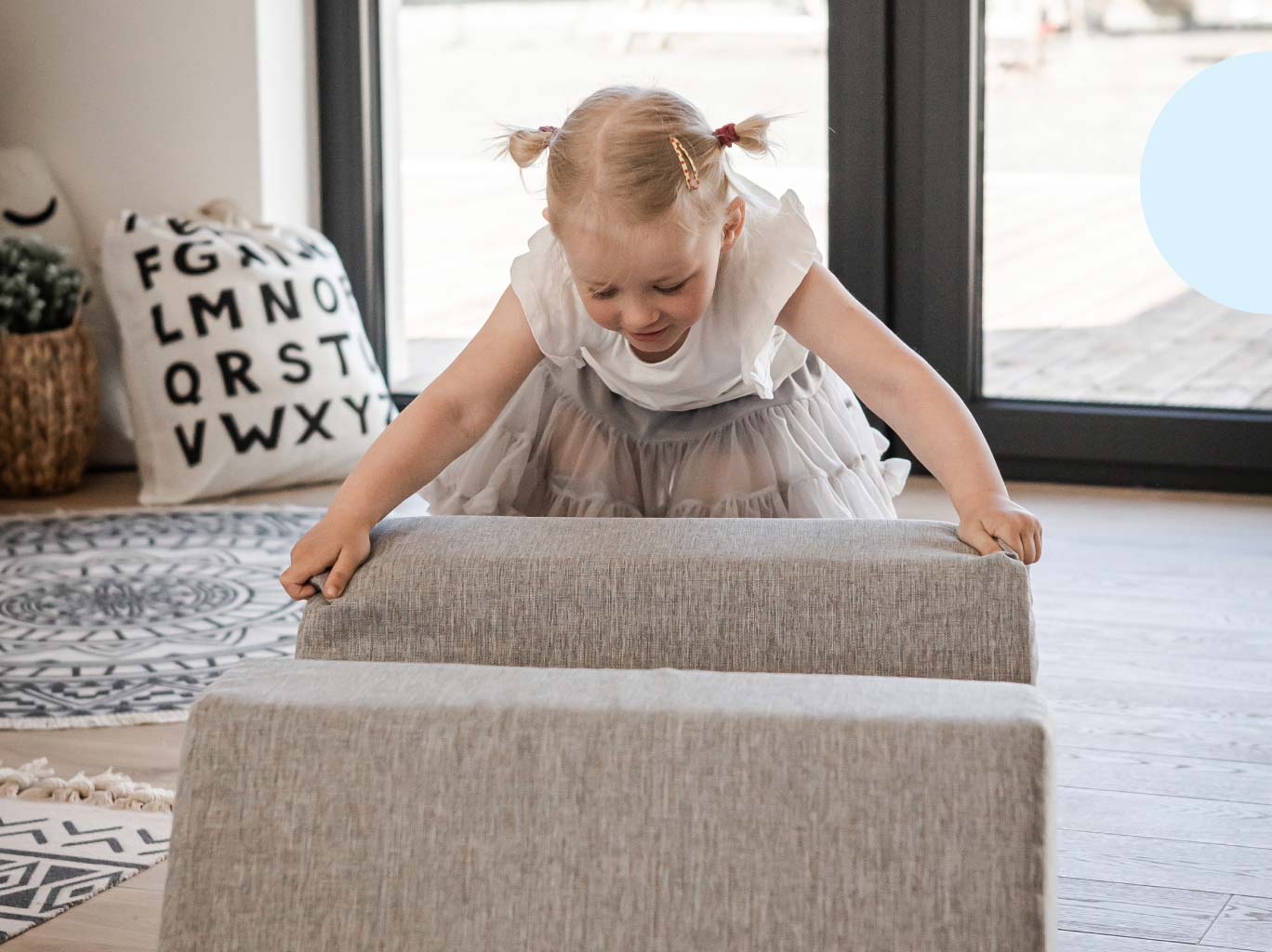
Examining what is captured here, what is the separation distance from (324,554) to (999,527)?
A: 53cm

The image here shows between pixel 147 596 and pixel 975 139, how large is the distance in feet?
5.70

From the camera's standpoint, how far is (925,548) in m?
1.14

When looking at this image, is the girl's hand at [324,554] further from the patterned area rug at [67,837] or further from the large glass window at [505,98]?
the large glass window at [505,98]

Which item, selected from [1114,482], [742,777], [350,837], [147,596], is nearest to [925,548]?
[742,777]

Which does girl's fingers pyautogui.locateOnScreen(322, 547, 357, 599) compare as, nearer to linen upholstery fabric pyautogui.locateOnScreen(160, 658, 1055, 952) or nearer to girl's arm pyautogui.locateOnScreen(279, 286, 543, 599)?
girl's arm pyautogui.locateOnScreen(279, 286, 543, 599)

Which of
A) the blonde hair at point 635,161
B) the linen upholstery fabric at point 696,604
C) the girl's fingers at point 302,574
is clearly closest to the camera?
the linen upholstery fabric at point 696,604

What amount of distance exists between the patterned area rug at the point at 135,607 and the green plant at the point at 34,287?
0.39m

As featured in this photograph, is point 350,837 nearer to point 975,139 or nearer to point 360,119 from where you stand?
point 975,139

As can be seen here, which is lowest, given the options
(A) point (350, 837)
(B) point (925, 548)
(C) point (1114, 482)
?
(C) point (1114, 482)

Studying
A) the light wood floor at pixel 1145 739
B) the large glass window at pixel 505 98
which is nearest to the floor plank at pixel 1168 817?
the light wood floor at pixel 1145 739

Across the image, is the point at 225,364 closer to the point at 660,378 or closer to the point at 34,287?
the point at 34,287

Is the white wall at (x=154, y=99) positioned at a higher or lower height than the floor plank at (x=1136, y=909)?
higher

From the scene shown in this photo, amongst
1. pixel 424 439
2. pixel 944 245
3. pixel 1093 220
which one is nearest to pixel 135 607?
pixel 424 439

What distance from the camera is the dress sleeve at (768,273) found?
1.43 m
